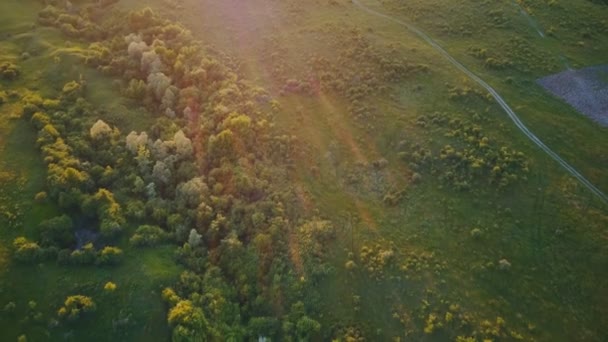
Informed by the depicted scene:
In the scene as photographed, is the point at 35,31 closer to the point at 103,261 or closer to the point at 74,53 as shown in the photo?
the point at 74,53

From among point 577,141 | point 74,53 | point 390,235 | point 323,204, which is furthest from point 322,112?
point 74,53

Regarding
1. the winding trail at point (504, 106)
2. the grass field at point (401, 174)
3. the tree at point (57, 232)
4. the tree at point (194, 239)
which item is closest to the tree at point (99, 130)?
the grass field at point (401, 174)

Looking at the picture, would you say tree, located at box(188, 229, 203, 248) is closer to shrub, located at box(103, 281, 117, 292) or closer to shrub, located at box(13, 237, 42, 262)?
shrub, located at box(103, 281, 117, 292)

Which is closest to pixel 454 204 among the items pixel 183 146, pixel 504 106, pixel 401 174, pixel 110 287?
pixel 401 174

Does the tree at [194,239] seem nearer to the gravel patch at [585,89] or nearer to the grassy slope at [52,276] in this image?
the grassy slope at [52,276]

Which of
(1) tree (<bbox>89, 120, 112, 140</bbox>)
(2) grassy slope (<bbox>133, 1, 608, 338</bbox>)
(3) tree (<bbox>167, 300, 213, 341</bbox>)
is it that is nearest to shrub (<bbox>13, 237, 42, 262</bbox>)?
(3) tree (<bbox>167, 300, 213, 341</bbox>)

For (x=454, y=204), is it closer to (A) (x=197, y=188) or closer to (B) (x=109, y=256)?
(A) (x=197, y=188)
